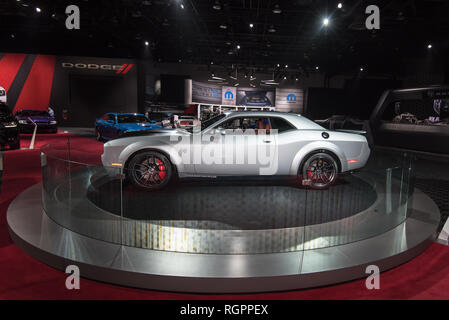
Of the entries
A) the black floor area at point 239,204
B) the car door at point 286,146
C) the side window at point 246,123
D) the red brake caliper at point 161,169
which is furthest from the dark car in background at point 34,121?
the black floor area at point 239,204

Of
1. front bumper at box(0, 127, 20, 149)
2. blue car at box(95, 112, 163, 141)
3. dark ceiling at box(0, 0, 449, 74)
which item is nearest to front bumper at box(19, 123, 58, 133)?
blue car at box(95, 112, 163, 141)

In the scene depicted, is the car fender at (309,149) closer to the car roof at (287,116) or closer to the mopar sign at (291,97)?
the car roof at (287,116)

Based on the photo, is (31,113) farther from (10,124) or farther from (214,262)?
(214,262)

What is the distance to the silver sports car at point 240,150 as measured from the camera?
4.77 m

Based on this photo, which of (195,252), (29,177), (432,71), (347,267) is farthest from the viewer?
(432,71)

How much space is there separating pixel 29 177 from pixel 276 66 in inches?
837

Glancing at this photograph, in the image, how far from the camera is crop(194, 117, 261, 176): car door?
4852 millimetres

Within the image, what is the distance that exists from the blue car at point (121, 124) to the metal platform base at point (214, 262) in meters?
7.38

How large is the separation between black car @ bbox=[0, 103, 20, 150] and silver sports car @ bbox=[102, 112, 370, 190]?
624 centimetres

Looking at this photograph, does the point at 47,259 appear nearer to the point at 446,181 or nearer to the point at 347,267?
the point at 347,267

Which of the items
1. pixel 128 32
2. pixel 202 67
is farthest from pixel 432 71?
pixel 128 32

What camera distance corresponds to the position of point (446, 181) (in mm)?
6715
